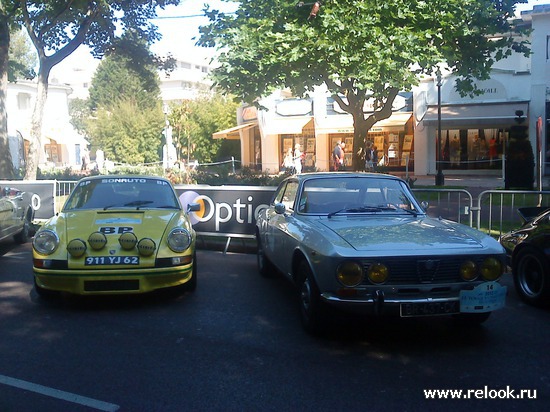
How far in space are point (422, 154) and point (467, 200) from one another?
18.7 meters

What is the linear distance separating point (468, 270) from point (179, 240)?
3191 mm

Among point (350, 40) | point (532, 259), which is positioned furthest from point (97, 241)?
point (350, 40)

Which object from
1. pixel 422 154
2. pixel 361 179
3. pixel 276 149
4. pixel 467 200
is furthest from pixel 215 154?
pixel 361 179

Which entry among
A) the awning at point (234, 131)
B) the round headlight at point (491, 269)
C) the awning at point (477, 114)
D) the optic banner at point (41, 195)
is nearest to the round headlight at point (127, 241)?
the round headlight at point (491, 269)

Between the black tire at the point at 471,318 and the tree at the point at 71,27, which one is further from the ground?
the tree at the point at 71,27

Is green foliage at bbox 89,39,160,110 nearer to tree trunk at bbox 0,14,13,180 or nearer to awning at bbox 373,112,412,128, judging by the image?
awning at bbox 373,112,412,128

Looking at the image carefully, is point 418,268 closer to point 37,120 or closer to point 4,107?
point 4,107

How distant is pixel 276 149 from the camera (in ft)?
109

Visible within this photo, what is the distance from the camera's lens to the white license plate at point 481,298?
4.91 m

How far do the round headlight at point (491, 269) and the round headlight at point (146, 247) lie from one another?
3.43 m

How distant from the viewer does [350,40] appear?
13.1 m

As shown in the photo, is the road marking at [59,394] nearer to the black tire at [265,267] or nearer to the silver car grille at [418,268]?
the silver car grille at [418,268]

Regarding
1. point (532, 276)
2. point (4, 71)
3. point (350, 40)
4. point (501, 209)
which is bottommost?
point (532, 276)

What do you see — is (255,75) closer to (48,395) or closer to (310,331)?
(310,331)
